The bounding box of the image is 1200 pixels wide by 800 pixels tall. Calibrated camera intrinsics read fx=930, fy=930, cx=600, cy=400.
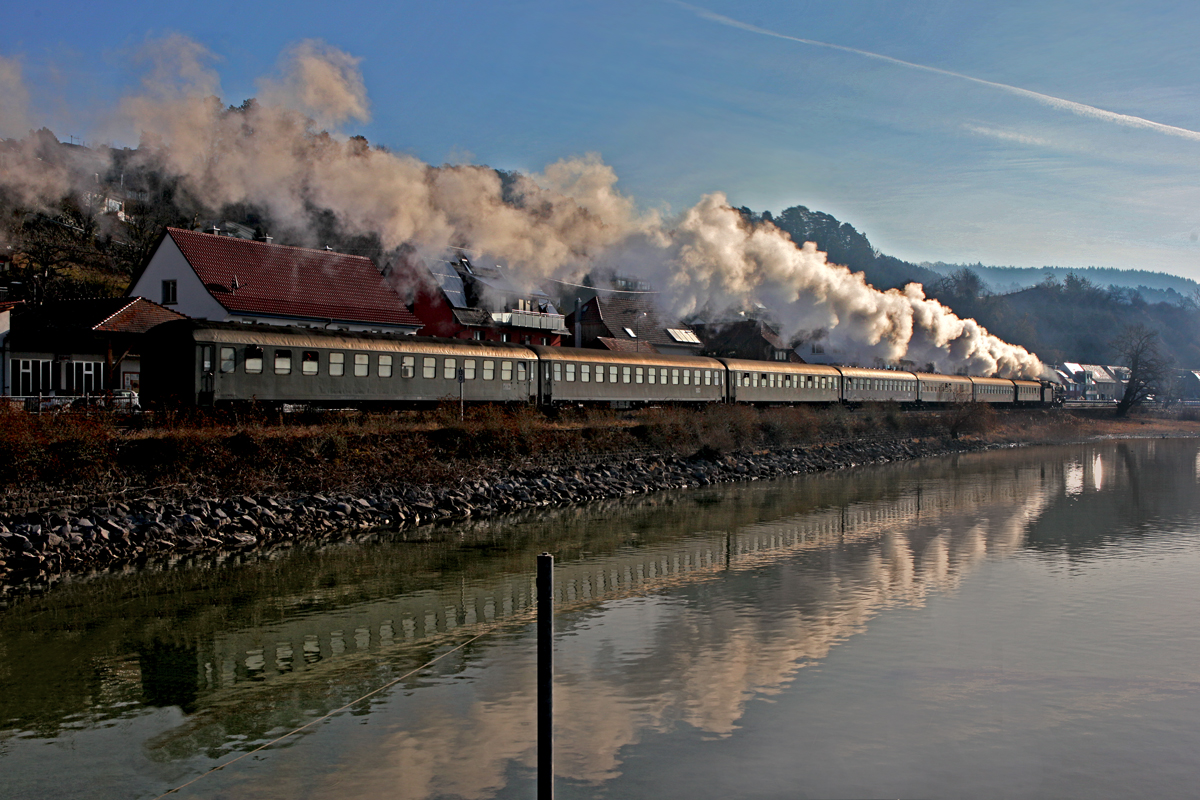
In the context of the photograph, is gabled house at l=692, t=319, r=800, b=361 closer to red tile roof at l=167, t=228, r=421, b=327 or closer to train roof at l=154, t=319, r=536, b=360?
red tile roof at l=167, t=228, r=421, b=327

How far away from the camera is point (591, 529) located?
2836cm

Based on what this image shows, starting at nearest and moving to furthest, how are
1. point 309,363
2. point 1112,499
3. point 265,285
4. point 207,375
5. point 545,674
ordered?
point 545,674 < point 207,375 < point 309,363 < point 1112,499 < point 265,285

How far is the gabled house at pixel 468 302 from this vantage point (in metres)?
58.5

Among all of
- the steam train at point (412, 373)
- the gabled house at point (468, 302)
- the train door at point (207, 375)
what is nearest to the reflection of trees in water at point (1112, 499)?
the steam train at point (412, 373)

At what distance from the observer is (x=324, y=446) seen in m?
29.0

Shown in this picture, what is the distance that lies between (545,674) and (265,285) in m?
45.1

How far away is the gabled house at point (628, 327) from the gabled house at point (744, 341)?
5.54 meters

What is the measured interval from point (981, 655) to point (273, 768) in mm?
11071

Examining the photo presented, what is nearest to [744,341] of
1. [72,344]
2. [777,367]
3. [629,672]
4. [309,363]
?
[777,367]

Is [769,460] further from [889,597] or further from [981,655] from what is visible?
[981,655]

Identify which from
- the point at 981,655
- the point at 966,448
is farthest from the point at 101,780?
the point at 966,448

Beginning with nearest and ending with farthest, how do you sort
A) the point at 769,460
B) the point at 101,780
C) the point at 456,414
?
the point at 101,780 < the point at 456,414 < the point at 769,460

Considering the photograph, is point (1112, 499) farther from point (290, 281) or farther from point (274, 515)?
point (290, 281)

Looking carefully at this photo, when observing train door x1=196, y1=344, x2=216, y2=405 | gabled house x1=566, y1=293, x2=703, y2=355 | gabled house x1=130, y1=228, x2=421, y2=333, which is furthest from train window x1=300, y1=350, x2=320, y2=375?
gabled house x1=566, y1=293, x2=703, y2=355
